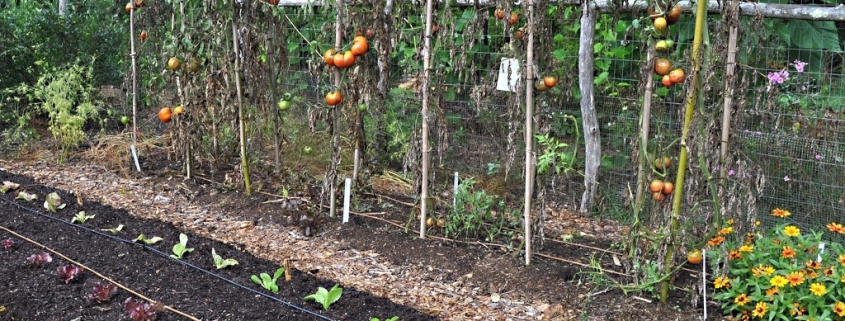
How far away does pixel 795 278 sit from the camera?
119 inches

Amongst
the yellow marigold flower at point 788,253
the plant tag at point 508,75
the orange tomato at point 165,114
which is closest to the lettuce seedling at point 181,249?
the orange tomato at point 165,114

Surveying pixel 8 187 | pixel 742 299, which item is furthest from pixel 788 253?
pixel 8 187

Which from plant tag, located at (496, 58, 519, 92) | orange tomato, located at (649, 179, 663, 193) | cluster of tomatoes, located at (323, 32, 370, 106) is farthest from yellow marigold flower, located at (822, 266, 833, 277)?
cluster of tomatoes, located at (323, 32, 370, 106)

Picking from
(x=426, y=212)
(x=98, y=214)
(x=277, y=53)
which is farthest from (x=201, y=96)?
(x=426, y=212)

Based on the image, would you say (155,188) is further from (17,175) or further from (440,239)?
(440,239)

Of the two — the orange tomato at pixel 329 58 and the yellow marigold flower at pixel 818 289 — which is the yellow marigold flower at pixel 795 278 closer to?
the yellow marigold flower at pixel 818 289

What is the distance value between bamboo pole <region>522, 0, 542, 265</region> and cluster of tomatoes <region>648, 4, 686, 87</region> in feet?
2.02

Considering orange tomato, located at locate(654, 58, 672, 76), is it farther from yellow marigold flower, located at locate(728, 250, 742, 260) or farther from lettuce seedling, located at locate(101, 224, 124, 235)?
lettuce seedling, located at locate(101, 224, 124, 235)

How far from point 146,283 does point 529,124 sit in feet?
6.22

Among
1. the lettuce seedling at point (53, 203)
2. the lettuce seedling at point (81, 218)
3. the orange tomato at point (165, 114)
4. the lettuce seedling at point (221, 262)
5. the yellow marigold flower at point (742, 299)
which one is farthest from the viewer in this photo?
the orange tomato at point (165, 114)

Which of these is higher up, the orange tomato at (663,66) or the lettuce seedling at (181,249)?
the orange tomato at (663,66)

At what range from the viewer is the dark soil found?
3227mm

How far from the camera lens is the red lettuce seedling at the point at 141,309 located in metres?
3.04

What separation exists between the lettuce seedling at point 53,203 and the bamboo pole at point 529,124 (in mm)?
2840
